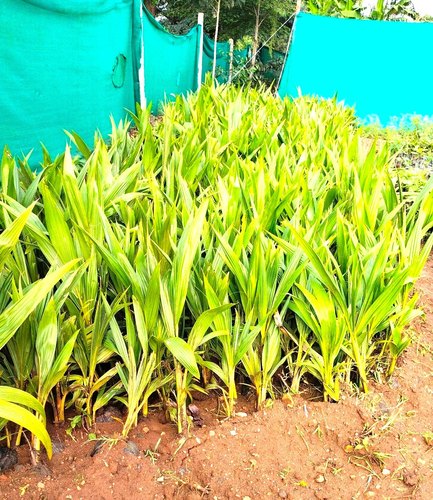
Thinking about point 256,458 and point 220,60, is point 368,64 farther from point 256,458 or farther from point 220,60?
point 256,458

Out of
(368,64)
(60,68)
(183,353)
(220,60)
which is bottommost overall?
(220,60)

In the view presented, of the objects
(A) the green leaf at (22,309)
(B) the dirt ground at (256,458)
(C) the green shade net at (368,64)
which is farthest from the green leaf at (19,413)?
(C) the green shade net at (368,64)

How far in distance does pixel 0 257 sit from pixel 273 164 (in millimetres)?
1390

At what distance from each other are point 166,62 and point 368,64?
3.15 metres

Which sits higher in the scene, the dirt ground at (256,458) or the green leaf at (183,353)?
the green leaf at (183,353)

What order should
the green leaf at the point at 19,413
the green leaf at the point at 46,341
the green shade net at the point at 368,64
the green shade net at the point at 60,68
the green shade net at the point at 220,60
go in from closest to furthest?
1. the green leaf at the point at 19,413
2. the green leaf at the point at 46,341
3. the green shade net at the point at 60,68
4. the green shade net at the point at 368,64
5. the green shade net at the point at 220,60

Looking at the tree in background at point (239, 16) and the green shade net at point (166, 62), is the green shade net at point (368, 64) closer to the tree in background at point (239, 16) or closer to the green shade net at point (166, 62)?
the green shade net at point (166, 62)

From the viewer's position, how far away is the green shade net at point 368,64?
25.2 ft

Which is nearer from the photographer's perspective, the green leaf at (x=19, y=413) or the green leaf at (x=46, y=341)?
the green leaf at (x=19, y=413)

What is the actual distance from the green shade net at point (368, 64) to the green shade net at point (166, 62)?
1.64 metres

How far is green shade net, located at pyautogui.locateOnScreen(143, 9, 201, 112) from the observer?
606cm

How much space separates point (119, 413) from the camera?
1340mm

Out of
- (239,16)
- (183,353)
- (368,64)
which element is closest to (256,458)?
(183,353)

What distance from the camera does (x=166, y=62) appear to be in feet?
23.1
